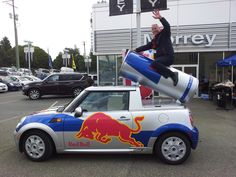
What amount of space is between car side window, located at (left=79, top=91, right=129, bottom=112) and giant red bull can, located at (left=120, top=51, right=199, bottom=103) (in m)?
0.83

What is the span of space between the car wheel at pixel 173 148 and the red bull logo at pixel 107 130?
15.9 inches

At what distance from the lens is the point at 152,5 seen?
7758mm

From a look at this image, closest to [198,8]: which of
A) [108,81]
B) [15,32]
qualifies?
[108,81]

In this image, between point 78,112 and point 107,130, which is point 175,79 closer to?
point 107,130

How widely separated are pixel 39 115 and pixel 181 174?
2916mm

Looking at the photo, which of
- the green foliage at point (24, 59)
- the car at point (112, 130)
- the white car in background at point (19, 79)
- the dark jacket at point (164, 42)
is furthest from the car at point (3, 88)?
the green foliage at point (24, 59)

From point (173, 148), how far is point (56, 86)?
510 inches

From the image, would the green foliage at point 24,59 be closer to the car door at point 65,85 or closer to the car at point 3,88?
the car at point 3,88

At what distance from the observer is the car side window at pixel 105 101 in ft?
15.5

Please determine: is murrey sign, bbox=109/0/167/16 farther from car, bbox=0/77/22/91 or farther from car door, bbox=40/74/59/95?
car, bbox=0/77/22/91

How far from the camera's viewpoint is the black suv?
634 inches

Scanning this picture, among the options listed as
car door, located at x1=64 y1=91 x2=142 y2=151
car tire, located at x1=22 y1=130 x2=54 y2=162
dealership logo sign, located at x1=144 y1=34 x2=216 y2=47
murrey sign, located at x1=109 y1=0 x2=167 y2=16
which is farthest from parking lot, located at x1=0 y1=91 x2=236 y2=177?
dealership logo sign, located at x1=144 y1=34 x2=216 y2=47

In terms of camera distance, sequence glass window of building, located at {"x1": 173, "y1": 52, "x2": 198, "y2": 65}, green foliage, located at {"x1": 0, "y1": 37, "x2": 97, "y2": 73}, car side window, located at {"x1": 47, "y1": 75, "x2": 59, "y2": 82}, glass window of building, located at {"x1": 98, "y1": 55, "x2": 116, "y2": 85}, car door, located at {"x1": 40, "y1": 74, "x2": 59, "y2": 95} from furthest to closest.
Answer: green foliage, located at {"x1": 0, "y1": 37, "x2": 97, "y2": 73}
glass window of building, located at {"x1": 98, "y1": 55, "x2": 116, "y2": 85}
car side window, located at {"x1": 47, "y1": 75, "x2": 59, "y2": 82}
car door, located at {"x1": 40, "y1": 74, "x2": 59, "y2": 95}
glass window of building, located at {"x1": 173, "y1": 52, "x2": 198, "y2": 65}

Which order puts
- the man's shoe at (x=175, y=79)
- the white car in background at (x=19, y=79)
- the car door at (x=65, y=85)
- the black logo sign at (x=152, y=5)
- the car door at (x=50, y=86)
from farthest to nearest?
the white car in background at (x=19, y=79) < the car door at (x=65, y=85) < the car door at (x=50, y=86) < the black logo sign at (x=152, y=5) < the man's shoe at (x=175, y=79)
